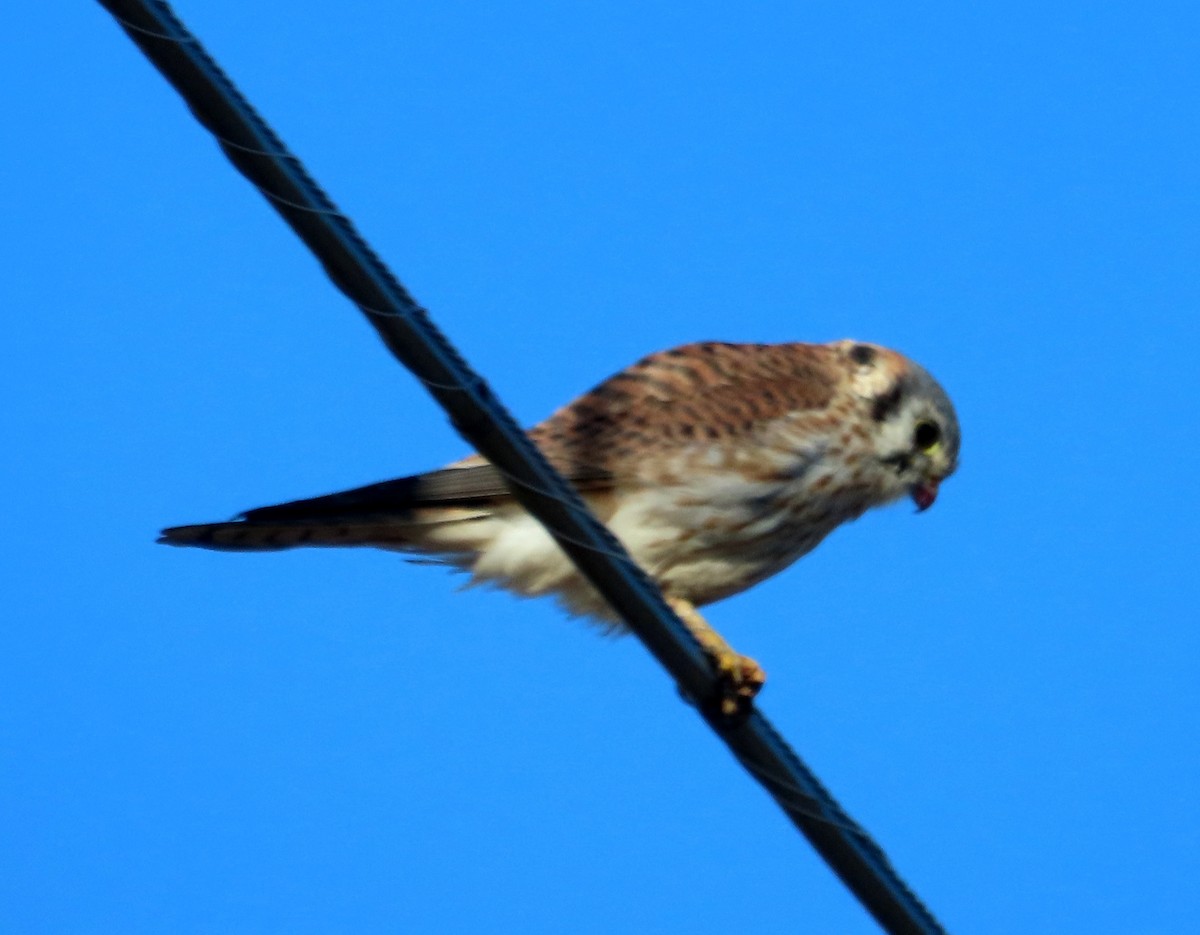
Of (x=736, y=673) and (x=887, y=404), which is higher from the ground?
(x=887, y=404)

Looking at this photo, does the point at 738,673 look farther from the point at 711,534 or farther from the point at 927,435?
the point at 927,435

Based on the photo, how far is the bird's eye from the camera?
5.11m

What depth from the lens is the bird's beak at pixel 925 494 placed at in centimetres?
519

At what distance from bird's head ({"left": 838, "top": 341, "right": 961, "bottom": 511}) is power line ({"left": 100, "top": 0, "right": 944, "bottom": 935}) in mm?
1625

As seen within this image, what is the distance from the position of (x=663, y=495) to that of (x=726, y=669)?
648 millimetres

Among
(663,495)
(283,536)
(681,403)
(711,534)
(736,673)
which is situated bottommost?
(736,673)

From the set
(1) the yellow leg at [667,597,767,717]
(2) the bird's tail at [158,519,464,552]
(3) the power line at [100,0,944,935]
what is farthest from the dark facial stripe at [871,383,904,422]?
(3) the power line at [100,0,944,935]

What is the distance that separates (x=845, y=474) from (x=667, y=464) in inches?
20.4

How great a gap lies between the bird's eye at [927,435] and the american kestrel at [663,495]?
11.6 inches

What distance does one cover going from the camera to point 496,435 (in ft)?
9.03

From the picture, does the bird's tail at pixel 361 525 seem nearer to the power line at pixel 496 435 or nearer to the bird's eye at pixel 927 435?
the power line at pixel 496 435

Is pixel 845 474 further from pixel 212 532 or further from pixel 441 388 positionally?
pixel 441 388

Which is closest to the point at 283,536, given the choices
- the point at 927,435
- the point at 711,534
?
the point at 711,534

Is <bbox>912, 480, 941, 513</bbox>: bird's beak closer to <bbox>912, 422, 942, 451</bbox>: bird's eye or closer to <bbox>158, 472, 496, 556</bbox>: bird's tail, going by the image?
<bbox>912, 422, 942, 451</bbox>: bird's eye
